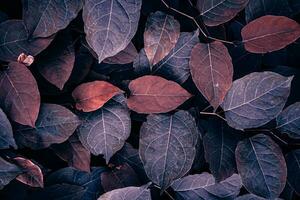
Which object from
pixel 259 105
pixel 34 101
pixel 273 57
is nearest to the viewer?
pixel 34 101

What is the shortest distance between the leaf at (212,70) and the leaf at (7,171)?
49cm

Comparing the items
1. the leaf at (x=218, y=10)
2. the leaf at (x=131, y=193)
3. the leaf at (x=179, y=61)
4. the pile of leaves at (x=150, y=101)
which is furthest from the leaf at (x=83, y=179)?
the leaf at (x=218, y=10)

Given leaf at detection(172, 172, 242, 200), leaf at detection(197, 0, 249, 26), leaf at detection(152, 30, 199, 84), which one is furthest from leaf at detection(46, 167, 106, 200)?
leaf at detection(197, 0, 249, 26)

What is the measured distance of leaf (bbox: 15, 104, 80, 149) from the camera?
117 cm

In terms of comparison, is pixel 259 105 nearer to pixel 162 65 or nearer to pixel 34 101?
pixel 162 65

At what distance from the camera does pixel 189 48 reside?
1209 mm

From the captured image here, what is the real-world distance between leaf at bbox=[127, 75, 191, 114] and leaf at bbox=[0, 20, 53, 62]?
0.26 meters

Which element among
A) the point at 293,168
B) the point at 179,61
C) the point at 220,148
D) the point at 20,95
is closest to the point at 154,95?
the point at 179,61

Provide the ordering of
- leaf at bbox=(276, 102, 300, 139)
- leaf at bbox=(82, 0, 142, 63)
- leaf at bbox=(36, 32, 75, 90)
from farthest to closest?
leaf at bbox=(276, 102, 300, 139) → leaf at bbox=(36, 32, 75, 90) → leaf at bbox=(82, 0, 142, 63)

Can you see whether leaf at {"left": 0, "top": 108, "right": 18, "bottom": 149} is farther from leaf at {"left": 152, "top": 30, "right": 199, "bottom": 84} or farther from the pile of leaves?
leaf at {"left": 152, "top": 30, "right": 199, "bottom": 84}

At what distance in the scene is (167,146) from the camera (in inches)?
46.7

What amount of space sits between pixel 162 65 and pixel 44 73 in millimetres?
319

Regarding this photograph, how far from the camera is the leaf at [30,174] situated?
45.5 inches

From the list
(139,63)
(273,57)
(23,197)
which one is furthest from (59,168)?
(273,57)
